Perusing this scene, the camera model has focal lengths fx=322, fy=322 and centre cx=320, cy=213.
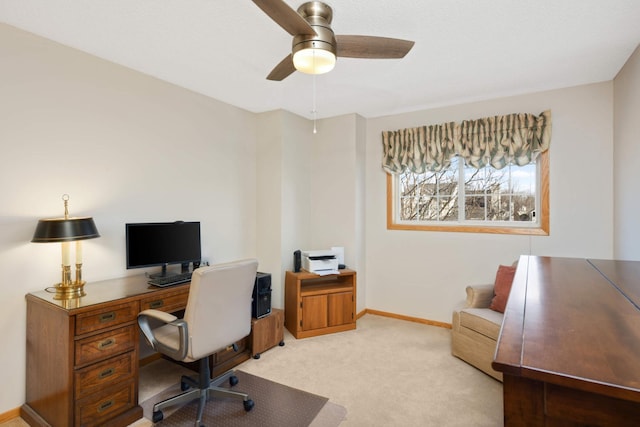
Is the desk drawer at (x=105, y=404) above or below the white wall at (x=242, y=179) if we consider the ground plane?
below

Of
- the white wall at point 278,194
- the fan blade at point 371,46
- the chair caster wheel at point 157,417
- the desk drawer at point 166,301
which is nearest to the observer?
the fan blade at point 371,46

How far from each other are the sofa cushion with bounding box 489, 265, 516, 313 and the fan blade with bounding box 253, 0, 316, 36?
2.58 meters

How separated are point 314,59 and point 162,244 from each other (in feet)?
6.43

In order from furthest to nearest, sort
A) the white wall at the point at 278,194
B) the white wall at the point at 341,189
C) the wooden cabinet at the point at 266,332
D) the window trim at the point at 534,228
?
the white wall at the point at 341,189
the white wall at the point at 278,194
the window trim at the point at 534,228
the wooden cabinet at the point at 266,332

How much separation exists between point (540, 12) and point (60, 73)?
10.4 feet

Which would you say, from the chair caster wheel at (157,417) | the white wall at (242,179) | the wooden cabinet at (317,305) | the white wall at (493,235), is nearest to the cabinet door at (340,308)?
the wooden cabinet at (317,305)

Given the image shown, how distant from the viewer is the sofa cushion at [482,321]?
2.57 m

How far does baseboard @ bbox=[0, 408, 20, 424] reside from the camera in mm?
2036

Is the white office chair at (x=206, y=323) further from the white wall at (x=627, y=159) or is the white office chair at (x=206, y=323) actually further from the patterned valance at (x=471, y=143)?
the white wall at (x=627, y=159)

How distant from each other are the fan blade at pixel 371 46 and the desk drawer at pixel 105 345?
2163 millimetres

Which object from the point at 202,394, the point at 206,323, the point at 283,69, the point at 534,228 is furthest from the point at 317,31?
the point at 534,228

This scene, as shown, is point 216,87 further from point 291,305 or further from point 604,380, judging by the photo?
point 604,380

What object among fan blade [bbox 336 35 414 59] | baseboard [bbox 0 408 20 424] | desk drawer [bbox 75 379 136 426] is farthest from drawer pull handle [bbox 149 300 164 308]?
fan blade [bbox 336 35 414 59]

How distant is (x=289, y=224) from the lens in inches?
150
